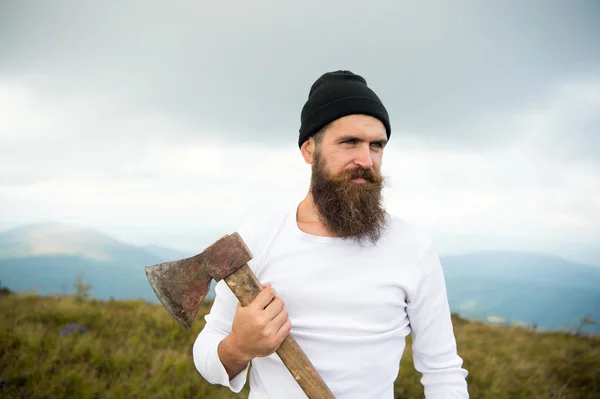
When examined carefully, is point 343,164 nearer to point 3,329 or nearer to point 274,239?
point 274,239

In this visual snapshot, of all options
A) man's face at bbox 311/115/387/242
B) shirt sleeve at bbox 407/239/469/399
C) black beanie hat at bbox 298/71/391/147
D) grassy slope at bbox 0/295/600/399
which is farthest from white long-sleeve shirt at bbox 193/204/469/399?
grassy slope at bbox 0/295/600/399

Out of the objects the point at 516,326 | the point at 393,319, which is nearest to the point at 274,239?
the point at 393,319

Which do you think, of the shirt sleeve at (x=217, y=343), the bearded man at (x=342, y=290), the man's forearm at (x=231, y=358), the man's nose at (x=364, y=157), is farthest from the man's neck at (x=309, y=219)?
the man's forearm at (x=231, y=358)

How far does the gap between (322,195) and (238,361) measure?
1.03 m

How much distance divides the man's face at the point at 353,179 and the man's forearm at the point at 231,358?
84 cm

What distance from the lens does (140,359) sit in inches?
207

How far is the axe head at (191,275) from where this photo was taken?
207 centimetres

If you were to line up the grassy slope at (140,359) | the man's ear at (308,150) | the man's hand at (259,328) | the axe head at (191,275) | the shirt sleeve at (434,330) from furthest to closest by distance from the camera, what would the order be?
the grassy slope at (140,359) < the man's ear at (308,150) < the shirt sleeve at (434,330) < the axe head at (191,275) < the man's hand at (259,328)

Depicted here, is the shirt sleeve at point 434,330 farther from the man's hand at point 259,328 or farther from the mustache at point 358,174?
the man's hand at point 259,328

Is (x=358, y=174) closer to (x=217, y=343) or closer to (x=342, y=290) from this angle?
(x=342, y=290)

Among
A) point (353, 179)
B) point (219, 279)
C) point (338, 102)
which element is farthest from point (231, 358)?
point (338, 102)

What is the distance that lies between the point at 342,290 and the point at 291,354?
423mm

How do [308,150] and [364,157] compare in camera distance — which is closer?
[364,157]

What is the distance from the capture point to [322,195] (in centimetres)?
235
